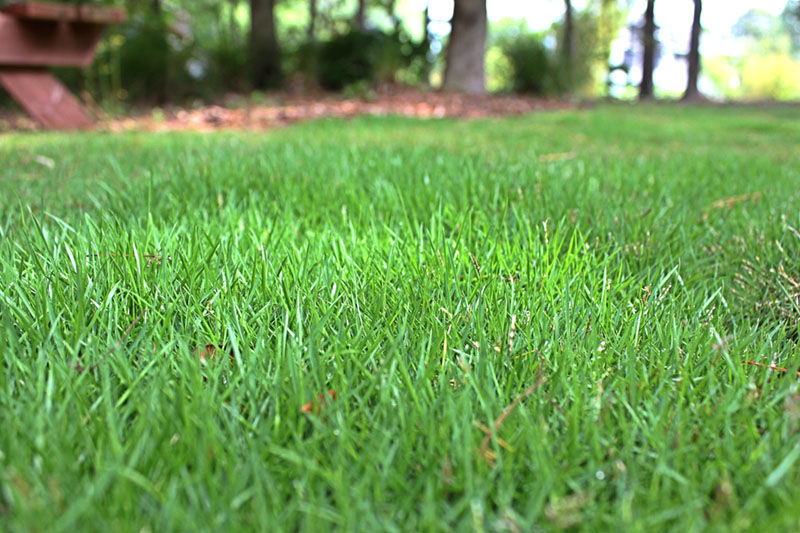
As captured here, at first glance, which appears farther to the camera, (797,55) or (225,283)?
(797,55)

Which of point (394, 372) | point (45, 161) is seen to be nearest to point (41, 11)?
point (45, 161)

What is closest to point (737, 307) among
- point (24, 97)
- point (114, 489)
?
point (114, 489)

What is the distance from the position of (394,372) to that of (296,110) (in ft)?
26.1

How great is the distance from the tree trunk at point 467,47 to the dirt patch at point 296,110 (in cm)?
101

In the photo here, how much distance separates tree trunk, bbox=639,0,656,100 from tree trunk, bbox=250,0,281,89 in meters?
12.0

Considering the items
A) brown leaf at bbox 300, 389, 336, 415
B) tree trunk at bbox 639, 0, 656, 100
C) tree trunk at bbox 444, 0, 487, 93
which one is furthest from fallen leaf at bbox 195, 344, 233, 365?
tree trunk at bbox 639, 0, 656, 100

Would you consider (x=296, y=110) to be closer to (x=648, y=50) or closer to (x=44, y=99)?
(x=44, y=99)

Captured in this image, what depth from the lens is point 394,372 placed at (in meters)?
1.12

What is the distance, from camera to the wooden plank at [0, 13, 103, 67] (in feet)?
18.8

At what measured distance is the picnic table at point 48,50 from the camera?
5.73m

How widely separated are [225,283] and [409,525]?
88cm

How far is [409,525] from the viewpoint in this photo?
823 millimetres

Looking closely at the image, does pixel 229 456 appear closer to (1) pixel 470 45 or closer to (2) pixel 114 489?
(2) pixel 114 489

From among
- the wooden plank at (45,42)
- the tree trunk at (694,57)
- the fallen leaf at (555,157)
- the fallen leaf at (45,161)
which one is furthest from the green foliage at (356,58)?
the tree trunk at (694,57)
